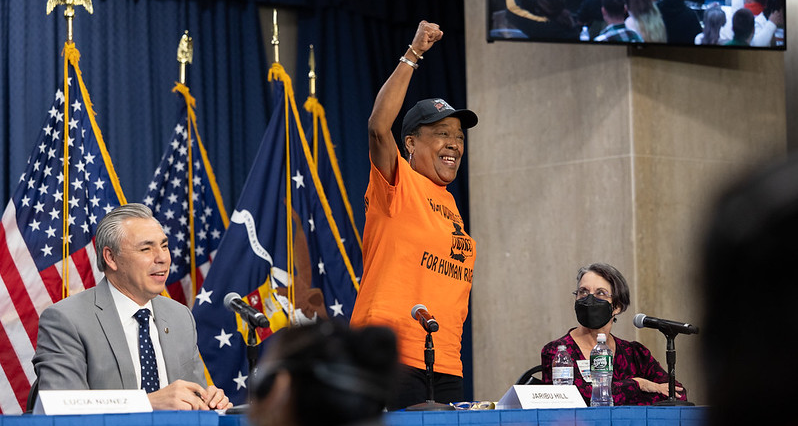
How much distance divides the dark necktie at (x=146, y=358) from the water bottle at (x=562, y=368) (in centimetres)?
114

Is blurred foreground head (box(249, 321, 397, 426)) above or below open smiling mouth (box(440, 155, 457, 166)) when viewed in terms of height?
below

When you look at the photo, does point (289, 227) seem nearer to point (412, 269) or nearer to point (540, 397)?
point (412, 269)

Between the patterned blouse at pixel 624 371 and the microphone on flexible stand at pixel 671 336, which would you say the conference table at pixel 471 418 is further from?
the patterned blouse at pixel 624 371

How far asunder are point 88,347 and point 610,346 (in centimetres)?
170

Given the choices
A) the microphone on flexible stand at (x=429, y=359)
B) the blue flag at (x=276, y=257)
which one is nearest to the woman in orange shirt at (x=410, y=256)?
the microphone on flexible stand at (x=429, y=359)

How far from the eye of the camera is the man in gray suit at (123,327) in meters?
2.57

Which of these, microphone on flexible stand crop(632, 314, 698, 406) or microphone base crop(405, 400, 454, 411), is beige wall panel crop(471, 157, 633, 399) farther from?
microphone base crop(405, 400, 454, 411)

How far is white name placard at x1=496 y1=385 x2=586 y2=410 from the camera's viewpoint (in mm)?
2260

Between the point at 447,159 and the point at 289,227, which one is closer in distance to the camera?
the point at 447,159

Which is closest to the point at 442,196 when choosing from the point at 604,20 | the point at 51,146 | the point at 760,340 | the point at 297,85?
the point at 604,20

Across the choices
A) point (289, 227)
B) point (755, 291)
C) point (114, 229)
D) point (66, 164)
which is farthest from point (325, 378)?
point (289, 227)

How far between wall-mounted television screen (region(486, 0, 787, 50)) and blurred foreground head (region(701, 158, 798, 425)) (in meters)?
4.22

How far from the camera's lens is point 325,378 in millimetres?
801

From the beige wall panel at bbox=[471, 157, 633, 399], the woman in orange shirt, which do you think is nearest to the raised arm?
the woman in orange shirt
